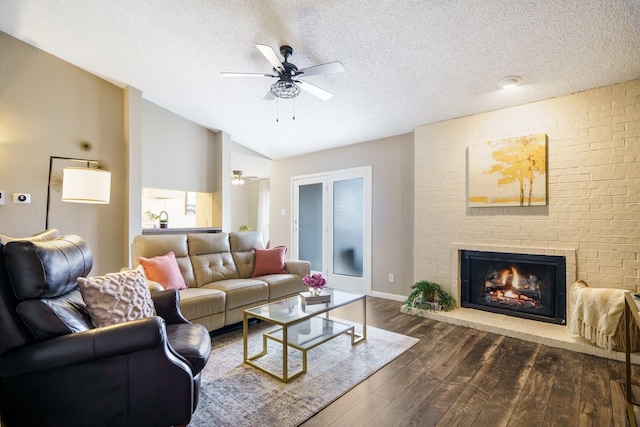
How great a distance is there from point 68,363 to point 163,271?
158 cm

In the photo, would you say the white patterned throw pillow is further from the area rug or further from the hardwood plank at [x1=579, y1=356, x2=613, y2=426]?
the hardwood plank at [x1=579, y1=356, x2=613, y2=426]

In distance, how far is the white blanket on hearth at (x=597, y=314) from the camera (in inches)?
103

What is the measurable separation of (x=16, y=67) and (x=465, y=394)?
548cm

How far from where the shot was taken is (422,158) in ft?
13.6

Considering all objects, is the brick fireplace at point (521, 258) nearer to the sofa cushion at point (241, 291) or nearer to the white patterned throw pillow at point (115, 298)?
the sofa cushion at point (241, 291)

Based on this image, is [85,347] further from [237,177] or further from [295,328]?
[237,177]

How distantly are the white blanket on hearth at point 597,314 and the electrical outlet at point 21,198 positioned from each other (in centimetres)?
586

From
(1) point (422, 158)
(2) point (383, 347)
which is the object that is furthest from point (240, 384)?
(1) point (422, 158)

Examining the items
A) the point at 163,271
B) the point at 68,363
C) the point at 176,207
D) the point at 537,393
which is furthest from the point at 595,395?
the point at 176,207

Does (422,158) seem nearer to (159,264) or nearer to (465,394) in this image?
(465,394)

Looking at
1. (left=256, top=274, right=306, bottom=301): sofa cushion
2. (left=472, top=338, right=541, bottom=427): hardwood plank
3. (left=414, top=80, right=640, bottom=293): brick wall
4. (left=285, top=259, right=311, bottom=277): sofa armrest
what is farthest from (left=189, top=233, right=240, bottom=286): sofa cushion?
(left=472, top=338, right=541, bottom=427): hardwood plank

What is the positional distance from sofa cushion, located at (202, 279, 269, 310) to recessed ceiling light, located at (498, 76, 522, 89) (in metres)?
3.20

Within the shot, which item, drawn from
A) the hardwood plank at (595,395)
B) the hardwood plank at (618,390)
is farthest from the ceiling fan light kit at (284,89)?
the hardwood plank at (618,390)

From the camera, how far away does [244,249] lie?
13.4ft
